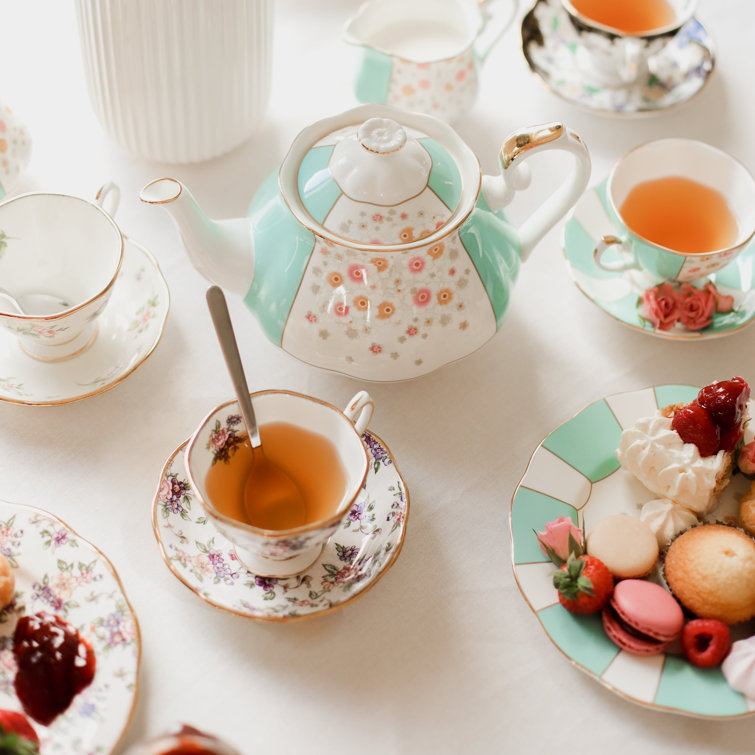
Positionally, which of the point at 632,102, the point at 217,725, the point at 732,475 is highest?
the point at 632,102

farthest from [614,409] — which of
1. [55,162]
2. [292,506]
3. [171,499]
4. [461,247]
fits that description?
[55,162]

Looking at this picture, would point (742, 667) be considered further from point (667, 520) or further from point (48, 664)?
point (48, 664)

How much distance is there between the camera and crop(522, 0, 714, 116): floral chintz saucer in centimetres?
131

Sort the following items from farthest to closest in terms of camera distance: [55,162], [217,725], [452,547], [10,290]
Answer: [55,162]
[10,290]
[452,547]
[217,725]

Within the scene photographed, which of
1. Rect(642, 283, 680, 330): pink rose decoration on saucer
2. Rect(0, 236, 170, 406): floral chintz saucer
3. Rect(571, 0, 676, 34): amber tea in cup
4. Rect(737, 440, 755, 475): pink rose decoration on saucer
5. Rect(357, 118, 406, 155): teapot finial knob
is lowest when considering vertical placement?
Rect(0, 236, 170, 406): floral chintz saucer

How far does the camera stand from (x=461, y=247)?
891mm

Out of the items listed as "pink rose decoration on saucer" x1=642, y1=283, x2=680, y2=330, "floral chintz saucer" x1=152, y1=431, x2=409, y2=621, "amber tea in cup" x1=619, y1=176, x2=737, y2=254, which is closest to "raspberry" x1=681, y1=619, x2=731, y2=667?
"floral chintz saucer" x1=152, y1=431, x2=409, y2=621

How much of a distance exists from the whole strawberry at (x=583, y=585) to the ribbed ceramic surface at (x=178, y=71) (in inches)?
27.9

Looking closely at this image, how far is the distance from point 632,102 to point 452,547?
755 mm

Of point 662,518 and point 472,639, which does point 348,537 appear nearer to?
point 472,639

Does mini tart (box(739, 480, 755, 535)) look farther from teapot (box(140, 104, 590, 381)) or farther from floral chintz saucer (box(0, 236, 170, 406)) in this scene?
floral chintz saucer (box(0, 236, 170, 406))

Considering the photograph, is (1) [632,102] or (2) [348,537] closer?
(2) [348,537]

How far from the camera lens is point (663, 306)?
1.06 meters

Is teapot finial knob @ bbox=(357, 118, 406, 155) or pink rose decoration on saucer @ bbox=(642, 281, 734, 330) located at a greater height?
teapot finial knob @ bbox=(357, 118, 406, 155)
